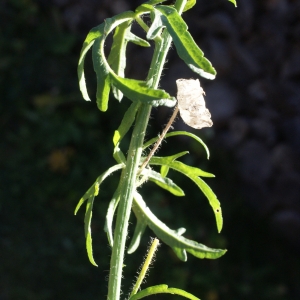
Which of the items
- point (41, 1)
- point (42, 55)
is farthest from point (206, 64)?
point (41, 1)

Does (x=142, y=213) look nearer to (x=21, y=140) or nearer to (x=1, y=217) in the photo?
(x=1, y=217)

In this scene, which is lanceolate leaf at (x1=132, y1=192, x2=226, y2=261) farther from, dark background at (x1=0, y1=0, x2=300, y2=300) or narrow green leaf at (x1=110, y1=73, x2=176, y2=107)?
dark background at (x1=0, y1=0, x2=300, y2=300)

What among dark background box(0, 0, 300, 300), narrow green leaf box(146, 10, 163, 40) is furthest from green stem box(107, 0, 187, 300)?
dark background box(0, 0, 300, 300)

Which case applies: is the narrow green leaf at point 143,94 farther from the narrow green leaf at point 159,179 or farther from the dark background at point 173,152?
the dark background at point 173,152

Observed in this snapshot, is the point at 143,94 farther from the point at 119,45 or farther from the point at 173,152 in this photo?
the point at 173,152

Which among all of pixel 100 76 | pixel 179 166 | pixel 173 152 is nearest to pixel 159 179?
pixel 179 166

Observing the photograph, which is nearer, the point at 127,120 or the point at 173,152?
the point at 127,120
